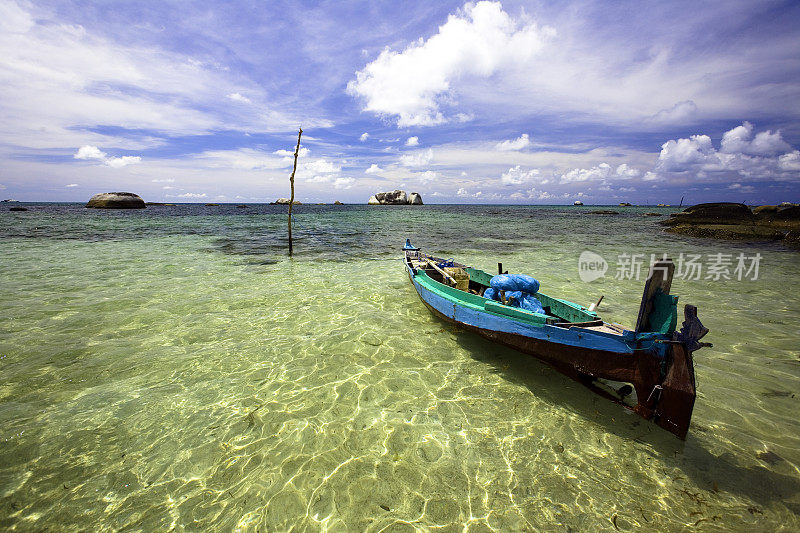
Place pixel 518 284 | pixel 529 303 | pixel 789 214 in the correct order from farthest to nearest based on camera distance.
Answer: pixel 789 214, pixel 518 284, pixel 529 303

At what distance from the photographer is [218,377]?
20.2 feet

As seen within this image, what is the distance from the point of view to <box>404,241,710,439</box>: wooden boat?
14.2ft

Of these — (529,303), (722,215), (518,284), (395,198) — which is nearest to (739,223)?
(722,215)

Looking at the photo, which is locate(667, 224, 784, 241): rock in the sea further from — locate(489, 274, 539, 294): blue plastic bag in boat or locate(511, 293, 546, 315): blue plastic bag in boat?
locate(511, 293, 546, 315): blue plastic bag in boat

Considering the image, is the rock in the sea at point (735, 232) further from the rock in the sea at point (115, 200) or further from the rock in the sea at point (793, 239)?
the rock in the sea at point (115, 200)

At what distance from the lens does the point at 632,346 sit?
4613 mm

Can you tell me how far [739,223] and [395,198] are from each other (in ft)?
392

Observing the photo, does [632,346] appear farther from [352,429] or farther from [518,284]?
[352,429]

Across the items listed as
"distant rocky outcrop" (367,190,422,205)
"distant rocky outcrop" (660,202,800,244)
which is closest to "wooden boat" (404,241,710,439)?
"distant rocky outcrop" (660,202,800,244)

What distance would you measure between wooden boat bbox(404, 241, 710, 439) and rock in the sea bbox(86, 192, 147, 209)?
107m

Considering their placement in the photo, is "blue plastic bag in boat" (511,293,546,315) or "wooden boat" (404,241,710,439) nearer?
"wooden boat" (404,241,710,439)

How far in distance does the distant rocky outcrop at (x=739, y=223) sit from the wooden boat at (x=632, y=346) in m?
36.0

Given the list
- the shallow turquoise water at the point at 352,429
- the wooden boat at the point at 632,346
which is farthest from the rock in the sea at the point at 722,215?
the wooden boat at the point at 632,346

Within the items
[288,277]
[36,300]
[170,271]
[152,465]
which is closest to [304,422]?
[152,465]
